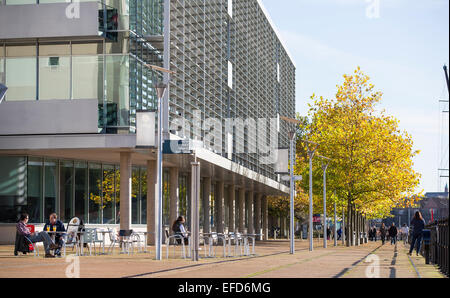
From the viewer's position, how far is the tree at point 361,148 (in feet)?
160

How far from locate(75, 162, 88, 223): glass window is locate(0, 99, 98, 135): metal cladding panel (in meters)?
5.73

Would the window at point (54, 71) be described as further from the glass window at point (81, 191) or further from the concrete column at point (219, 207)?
the concrete column at point (219, 207)

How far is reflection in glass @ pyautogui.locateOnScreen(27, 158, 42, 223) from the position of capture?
117 feet

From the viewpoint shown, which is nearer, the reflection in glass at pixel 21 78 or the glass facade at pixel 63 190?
the reflection in glass at pixel 21 78

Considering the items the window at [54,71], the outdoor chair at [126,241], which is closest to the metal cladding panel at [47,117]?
the window at [54,71]

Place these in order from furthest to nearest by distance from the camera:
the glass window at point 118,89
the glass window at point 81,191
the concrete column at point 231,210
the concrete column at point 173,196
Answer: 1. the concrete column at point 231,210
2. the concrete column at point 173,196
3. the glass window at point 81,191
4. the glass window at point 118,89

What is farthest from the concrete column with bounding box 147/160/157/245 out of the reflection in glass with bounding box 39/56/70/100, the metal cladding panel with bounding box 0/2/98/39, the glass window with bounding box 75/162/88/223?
the metal cladding panel with bounding box 0/2/98/39

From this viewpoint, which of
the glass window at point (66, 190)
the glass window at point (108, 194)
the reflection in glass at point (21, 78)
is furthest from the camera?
the glass window at point (108, 194)

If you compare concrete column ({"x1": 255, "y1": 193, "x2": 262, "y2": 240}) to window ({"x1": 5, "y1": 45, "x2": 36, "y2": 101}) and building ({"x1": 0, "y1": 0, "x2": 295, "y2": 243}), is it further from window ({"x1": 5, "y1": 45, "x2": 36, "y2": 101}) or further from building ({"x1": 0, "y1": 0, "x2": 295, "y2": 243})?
window ({"x1": 5, "y1": 45, "x2": 36, "y2": 101})

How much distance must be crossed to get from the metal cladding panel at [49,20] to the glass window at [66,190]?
7.25 metres

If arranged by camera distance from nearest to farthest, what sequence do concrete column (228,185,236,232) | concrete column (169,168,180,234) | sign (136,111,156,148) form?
sign (136,111,156,148), concrete column (169,168,180,234), concrete column (228,185,236,232)
